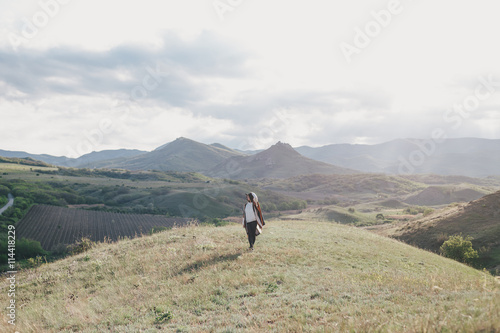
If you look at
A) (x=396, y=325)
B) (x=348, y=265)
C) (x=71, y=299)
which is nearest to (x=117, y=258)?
(x=71, y=299)

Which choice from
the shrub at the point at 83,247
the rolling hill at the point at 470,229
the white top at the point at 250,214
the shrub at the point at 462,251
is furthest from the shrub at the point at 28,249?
the shrub at the point at 462,251

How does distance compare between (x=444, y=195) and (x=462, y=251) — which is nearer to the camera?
(x=462, y=251)

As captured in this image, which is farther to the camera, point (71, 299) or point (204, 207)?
point (204, 207)

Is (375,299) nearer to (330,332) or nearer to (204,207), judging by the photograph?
(330,332)

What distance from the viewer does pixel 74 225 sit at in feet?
190

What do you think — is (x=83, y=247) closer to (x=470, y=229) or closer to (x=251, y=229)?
(x=251, y=229)

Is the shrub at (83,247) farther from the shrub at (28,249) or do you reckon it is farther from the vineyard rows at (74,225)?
the shrub at (28,249)

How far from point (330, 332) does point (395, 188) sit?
178957mm

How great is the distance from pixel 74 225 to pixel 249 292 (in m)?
63.2

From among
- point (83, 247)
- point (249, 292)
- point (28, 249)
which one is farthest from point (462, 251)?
point (28, 249)

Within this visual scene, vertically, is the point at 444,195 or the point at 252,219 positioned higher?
the point at 252,219

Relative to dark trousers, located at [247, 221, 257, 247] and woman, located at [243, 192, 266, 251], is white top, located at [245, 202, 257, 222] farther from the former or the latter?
dark trousers, located at [247, 221, 257, 247]

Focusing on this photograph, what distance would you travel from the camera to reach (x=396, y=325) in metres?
5.20

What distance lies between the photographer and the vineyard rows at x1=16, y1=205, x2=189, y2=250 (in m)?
50.0
